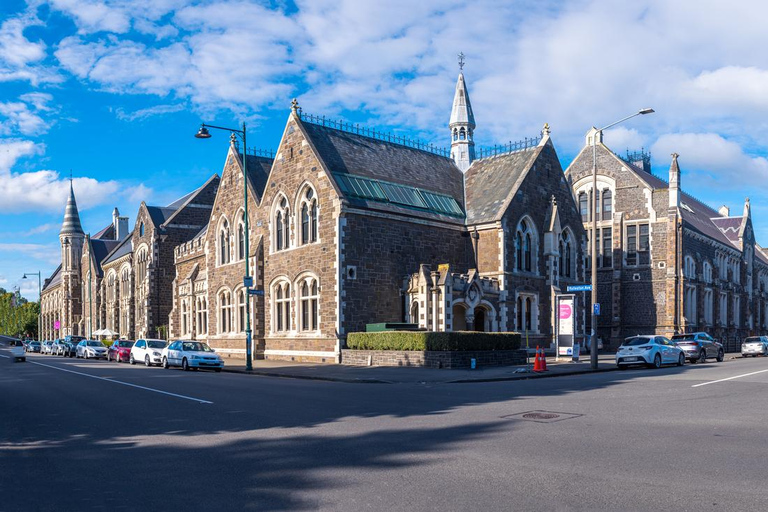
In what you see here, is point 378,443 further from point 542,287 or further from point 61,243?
point 61,243

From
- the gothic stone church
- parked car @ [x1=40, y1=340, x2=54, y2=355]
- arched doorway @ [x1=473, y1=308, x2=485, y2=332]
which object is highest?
the gothic stone church

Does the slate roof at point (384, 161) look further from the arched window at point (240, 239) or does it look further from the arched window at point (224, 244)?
the arched window at point (224, 244)

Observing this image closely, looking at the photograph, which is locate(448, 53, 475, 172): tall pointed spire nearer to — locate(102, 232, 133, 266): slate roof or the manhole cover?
the manhole cover

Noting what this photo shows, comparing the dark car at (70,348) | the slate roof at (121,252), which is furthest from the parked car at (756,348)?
the slate roof at (121,252)

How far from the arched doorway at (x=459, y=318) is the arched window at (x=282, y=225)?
8.96m

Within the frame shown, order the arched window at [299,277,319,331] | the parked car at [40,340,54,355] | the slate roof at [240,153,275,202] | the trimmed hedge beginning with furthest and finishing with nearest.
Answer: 1. the parked car at [40,340,54,355]
2. the slate roof at [240,153,275,202]
3. the arched window at [299,277,319,331]
4. the trimmed hedge

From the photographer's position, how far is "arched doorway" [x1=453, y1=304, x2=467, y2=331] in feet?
111

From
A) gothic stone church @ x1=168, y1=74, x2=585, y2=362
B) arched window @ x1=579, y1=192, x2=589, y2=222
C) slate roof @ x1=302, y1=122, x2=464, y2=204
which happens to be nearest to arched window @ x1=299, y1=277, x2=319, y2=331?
gothic stone church @ x1=168, y1=74, x2=585, y2=362

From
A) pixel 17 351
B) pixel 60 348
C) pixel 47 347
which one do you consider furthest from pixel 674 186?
pixel 47 347

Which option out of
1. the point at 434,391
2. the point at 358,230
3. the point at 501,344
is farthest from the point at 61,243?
the point at 434,391

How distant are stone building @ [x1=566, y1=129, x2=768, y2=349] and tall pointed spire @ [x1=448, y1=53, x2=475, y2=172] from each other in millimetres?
8076

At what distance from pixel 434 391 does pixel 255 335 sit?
66.9 feet

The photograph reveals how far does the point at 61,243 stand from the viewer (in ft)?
303

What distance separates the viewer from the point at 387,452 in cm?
904
